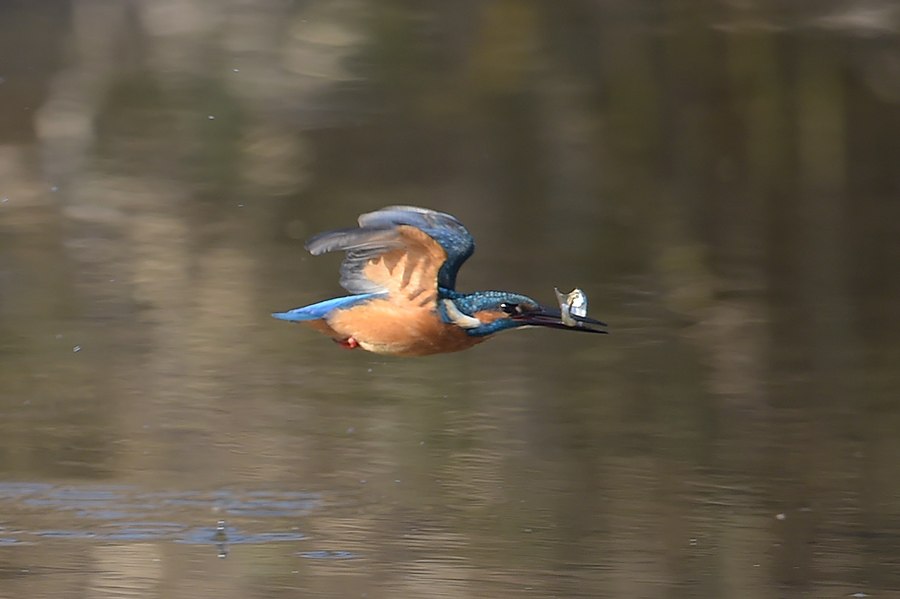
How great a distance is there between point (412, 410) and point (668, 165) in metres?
3.70

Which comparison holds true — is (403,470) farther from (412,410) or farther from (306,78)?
(306,78)

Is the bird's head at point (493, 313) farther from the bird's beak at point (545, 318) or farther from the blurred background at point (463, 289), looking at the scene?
the blurred background at point (463, 289)

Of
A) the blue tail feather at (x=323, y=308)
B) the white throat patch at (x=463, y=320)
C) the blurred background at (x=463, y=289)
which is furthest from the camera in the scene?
the blurred background at (x=463, y=289)

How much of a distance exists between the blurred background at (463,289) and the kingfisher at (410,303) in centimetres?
66

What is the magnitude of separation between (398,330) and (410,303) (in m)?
0.06

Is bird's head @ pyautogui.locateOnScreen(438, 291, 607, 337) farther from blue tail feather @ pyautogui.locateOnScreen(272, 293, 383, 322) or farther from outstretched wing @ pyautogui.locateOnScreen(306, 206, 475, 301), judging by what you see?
blue tail feather @ pyautogui.locateOnScreen(272, 293, 383, 322)

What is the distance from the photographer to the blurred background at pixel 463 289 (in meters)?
3.73

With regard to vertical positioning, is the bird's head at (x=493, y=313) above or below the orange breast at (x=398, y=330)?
above

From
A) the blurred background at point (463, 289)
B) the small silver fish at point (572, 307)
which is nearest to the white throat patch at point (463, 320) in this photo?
the small silver fish at point (572, 307)

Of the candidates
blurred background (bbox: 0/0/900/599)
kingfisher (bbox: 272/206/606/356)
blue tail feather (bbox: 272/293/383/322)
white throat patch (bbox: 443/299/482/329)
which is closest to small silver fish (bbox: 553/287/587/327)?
kingfisher (bbox: 272/206/606/356)

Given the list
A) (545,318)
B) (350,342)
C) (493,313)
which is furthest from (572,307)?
(350,342)

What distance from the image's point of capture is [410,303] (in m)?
3.04

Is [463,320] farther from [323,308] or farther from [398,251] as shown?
[323,308]

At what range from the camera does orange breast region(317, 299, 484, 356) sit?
3.02 m
